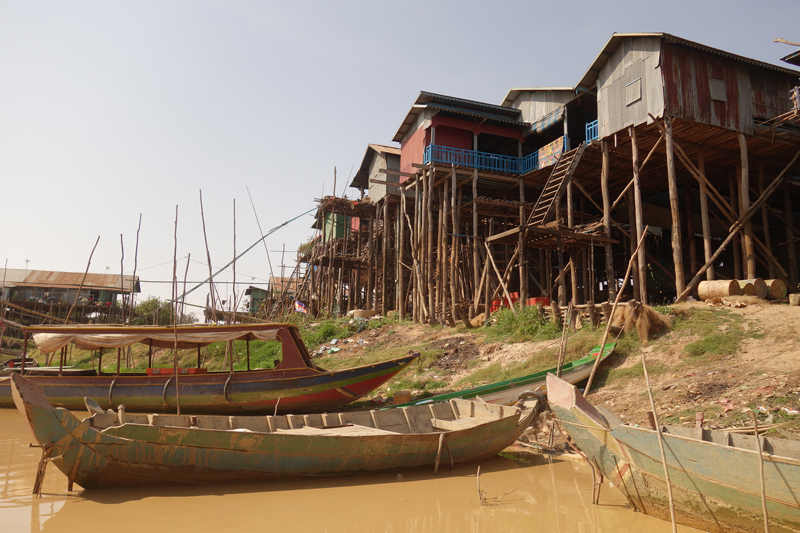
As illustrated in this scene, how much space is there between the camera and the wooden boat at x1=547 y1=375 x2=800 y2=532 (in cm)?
431

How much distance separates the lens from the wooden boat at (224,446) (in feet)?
19.5

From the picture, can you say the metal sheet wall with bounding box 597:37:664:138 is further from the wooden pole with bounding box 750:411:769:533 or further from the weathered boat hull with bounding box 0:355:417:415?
the wooden pole with bounding box 750:411:769:533

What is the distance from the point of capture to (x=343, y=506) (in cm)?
602

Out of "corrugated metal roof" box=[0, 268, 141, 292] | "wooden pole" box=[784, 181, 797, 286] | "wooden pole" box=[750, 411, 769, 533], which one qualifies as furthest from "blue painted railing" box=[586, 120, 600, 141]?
"corrugated metal roof" box=[0, 268, 141, 292]

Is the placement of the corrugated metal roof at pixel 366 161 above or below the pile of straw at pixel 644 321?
above

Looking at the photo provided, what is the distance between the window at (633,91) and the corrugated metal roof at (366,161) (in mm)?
11865

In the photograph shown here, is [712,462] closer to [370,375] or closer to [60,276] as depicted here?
[370,375]

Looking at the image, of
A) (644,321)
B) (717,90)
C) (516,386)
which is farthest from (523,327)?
(717,90)

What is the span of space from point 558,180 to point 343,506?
13.8 m

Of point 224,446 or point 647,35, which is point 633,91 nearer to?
point 647,35

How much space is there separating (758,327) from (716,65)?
8.78 meters

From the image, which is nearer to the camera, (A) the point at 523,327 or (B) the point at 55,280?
(A) the point at 523,327

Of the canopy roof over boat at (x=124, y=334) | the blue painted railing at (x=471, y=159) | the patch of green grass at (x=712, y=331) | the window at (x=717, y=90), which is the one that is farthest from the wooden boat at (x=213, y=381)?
the window at (x=717, y=90)

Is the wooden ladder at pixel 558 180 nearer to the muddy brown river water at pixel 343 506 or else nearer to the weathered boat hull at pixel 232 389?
the weathered boat hull at pixel 232 389
